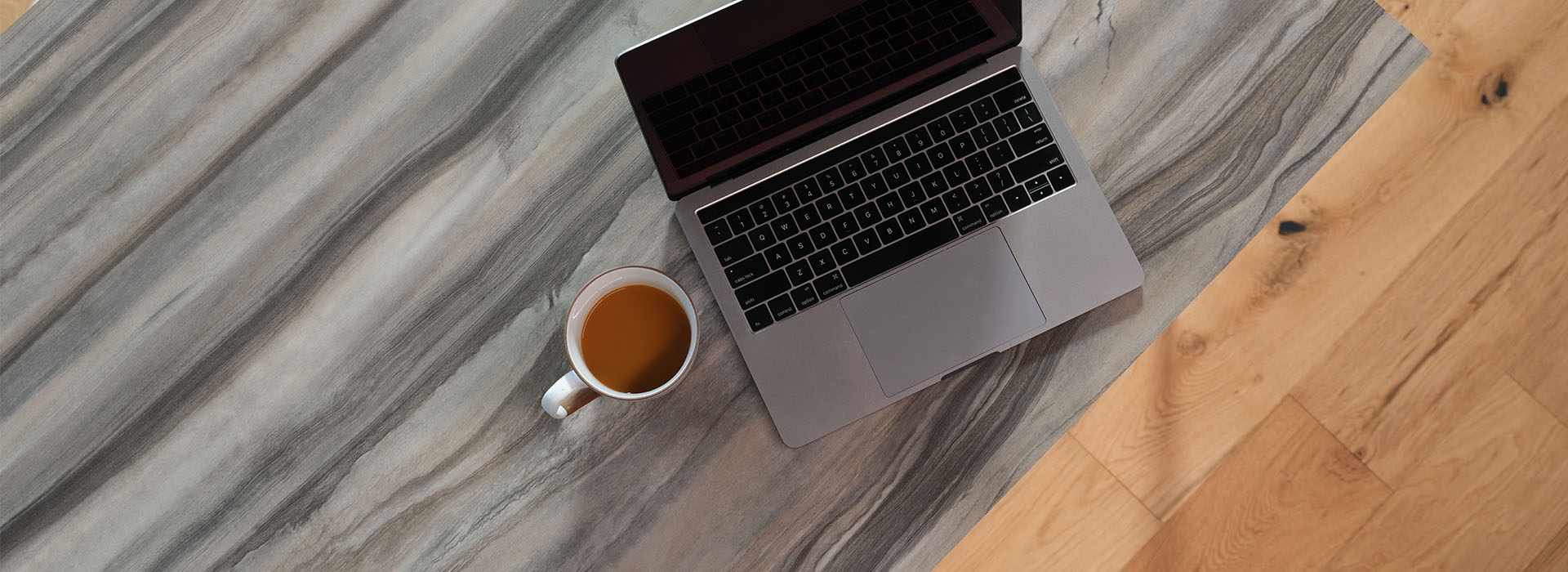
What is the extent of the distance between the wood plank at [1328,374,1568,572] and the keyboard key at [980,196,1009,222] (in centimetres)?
78

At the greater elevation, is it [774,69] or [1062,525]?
[774,69]

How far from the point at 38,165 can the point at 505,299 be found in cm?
47

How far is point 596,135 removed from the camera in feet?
2.75

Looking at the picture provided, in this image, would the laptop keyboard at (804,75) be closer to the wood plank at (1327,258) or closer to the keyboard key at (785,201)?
the keyboard key at (785,201)

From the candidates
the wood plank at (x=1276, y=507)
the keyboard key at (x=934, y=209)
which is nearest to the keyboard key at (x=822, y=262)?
the keyboard key at (x=934, y=209)

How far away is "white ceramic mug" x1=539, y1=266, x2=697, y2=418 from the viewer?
2.32 ft

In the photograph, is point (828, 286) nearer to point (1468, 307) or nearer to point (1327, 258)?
point (1327, 258)

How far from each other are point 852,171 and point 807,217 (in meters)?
Answer: 0.06

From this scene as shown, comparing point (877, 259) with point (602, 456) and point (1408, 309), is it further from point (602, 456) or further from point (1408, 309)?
point (1408, 309)

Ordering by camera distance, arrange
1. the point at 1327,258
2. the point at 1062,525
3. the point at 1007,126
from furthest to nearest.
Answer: the point at 1062,525 → the point at 1327,258 → the point at 1007,126

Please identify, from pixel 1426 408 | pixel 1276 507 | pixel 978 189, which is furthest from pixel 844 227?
pixel 1426 408

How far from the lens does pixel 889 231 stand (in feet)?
2.61

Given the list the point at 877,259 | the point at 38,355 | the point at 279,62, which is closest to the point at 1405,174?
the point at 877,259

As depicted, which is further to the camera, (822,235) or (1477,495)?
(1477,495)
